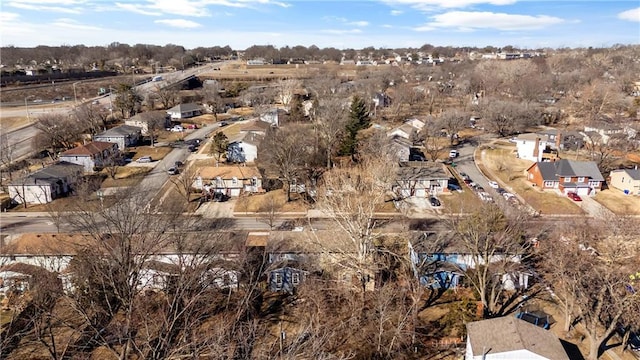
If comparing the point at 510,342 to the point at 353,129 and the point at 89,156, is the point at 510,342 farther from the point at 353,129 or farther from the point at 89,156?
the point at 89,156

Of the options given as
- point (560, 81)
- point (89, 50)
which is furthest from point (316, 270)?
point (89, 50)

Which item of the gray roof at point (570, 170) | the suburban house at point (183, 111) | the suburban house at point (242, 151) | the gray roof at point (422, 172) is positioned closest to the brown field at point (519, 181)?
the gray roof at point (570, 170)

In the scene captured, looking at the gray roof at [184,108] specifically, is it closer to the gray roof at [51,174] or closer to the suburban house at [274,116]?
the suburban house at [274,116]

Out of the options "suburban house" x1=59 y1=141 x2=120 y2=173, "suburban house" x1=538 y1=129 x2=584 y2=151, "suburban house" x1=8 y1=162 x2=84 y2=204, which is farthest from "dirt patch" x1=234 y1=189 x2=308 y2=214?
"suburban house" x1=538 y1=129 x2=584 y2=151

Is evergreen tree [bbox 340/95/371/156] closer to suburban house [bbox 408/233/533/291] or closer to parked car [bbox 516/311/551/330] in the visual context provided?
suburban house [bbox 408/233/533/291]

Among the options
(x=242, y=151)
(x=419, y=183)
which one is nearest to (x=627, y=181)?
(x=419, y=183)
